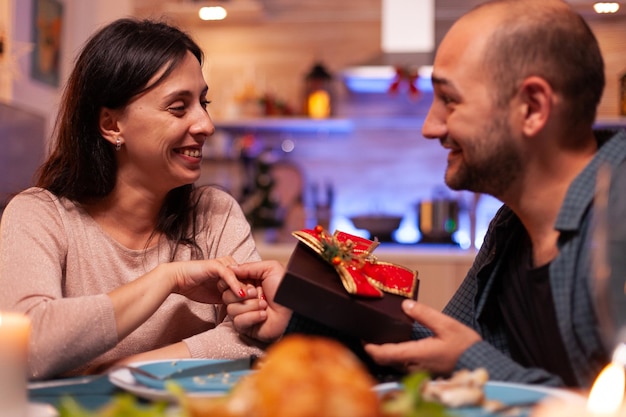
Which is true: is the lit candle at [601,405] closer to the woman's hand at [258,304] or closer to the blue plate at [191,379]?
the blue plate at [191,379]

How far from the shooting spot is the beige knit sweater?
118 centimetres

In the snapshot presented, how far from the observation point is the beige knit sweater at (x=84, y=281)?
118cm

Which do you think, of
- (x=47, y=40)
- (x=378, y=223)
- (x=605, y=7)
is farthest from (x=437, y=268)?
(x=47, y=40)

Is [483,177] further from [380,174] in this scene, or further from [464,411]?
[380,174]

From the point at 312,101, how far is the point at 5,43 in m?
1.65

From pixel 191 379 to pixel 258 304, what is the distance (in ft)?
1.26

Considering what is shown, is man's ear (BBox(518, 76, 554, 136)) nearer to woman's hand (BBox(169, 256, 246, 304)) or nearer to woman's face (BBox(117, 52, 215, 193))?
woman's hand (BBox(169, 256, 246, 304))

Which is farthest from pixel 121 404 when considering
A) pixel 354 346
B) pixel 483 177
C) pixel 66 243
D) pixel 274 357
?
pixel 66 243

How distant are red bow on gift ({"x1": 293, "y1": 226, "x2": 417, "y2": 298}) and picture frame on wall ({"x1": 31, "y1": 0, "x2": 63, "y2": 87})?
10.7ft

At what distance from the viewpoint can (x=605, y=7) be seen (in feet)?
13.8

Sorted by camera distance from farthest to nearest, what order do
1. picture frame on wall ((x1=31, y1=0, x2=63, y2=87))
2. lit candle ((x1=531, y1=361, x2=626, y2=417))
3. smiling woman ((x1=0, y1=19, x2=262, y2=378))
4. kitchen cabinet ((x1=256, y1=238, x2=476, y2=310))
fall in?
picture frame on wall ((x1=31, y1=0, x2=63, y2=87)) < kitchen cabinet ((x1=256, y1=238, x2=476, y2=310)) < smiling woman ((x1=0, y1=19, x2=262, y2=378)) < lit candle ((x1=531, y1=361, x2=626, y2=417))

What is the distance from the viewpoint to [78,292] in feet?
5.18

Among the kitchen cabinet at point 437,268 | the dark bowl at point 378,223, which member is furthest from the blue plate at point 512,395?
the dark bowl at point 378,223

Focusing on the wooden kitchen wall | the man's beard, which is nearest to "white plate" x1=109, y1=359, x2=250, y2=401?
the man's beard
